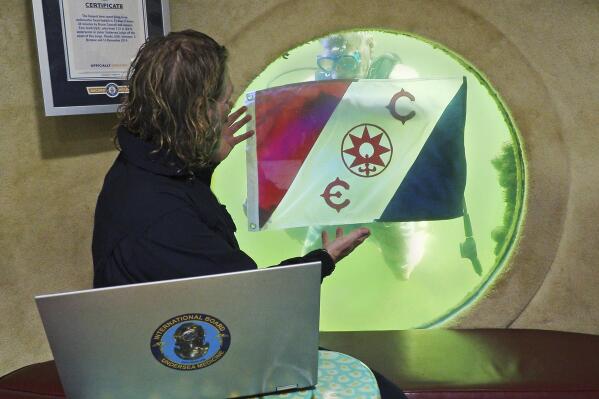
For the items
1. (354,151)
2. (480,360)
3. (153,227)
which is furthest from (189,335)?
(354,151)

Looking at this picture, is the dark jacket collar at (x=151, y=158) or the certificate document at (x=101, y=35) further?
the certificate document at (x=101, y=35)

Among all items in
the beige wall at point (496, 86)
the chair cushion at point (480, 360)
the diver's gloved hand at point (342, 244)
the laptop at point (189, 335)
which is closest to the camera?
the laptop at point (189, 335)

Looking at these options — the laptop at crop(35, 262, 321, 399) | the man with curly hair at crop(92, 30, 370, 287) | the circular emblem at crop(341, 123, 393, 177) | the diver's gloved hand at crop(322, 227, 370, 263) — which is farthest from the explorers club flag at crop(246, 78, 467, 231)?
the laptop at crop(35, 262, 321, 399)

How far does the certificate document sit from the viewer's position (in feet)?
6.84

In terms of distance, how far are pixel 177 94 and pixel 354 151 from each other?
1142mm

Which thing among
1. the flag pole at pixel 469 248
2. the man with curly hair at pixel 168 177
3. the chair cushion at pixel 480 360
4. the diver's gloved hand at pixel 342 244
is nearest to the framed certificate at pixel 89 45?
the man with curly hair at pixel 168 177

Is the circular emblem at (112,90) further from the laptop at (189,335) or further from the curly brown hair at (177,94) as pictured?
the laptop at (189,335)

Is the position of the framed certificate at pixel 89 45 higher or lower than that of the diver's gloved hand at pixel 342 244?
higher

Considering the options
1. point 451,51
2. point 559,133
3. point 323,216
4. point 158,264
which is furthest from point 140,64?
point 559,133

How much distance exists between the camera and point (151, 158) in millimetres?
1438

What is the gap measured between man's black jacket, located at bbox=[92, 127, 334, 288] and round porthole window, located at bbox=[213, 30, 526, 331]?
1.07 metres

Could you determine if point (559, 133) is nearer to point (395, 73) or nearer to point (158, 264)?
point (395, 73)

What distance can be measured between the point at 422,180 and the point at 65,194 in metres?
1.28

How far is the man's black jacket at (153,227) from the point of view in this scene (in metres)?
1.33
